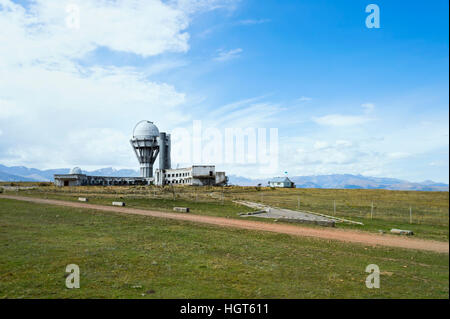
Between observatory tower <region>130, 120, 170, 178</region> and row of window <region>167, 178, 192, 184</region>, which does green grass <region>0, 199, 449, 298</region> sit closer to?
row of window <region>167, 178, 192, 184</region>

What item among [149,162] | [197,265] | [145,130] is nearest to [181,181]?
[149,162]

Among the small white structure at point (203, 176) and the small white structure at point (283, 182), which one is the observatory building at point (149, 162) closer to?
the small white structure at point (203, 176)

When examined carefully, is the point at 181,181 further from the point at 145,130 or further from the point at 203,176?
the point at 145,130

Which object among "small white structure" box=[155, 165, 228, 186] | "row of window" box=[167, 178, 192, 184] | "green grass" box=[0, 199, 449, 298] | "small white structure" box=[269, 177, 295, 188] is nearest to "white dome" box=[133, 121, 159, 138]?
"row of window" box=[167, 178, 192, 184]

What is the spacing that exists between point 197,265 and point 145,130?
12869 cm

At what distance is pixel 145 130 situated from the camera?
13600 centimetres

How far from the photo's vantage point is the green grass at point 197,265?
981cm

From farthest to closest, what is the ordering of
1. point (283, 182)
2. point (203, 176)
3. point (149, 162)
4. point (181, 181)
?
point (149, 162) → point (283, 182) → point (181, 181) → point (203, 176)

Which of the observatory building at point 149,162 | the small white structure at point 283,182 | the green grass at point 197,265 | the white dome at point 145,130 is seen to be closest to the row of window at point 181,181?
the observatory building at point 149,162

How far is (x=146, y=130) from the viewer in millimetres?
135875

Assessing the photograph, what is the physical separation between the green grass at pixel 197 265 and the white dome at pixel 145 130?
115445 mm

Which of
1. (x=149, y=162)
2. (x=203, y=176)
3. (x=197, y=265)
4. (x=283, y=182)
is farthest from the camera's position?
(x=149, y=162)
